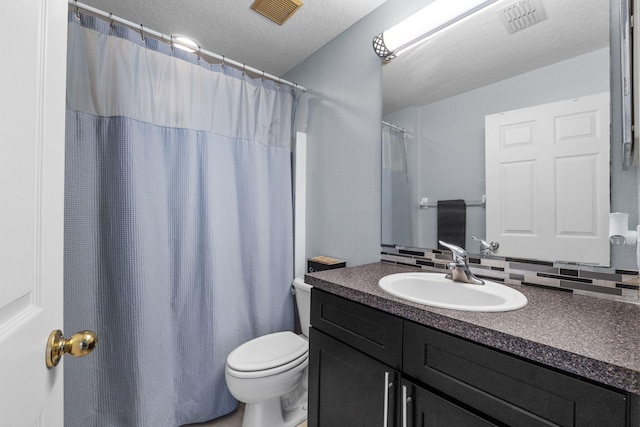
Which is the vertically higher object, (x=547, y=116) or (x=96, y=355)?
(x=547, y=116)

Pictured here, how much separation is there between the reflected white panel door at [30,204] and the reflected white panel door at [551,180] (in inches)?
54.9

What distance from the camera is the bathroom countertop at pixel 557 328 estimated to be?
21.5 inches

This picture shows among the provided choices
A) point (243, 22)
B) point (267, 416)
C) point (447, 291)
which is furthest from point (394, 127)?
point (267, 416)

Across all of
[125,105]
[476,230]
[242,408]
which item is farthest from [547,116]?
[242,408]

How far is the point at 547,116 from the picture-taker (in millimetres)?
1043

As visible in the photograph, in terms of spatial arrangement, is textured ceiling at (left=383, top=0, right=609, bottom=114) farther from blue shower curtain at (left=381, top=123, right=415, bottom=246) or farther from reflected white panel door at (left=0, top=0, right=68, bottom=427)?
reflected white panel door at (left=0, top=0, right=68, bottom=427)

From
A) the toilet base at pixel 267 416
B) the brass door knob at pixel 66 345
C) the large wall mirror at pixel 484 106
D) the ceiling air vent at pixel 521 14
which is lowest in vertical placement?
the toilet base at pixel 267 416

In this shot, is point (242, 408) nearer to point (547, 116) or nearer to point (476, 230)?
point (476, 230)

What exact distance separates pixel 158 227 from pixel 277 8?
135 cm

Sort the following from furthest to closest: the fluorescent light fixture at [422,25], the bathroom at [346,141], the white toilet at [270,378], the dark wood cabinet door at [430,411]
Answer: the bathroom at [346,141] < the white toilet at [270,378] < the fluorescent light fixture at [422,25] < the dark wood cabinet door at [430,411]

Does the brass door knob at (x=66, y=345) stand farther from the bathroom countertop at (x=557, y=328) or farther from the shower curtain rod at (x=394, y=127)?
the shower curtain rod at (x=394, y=127)

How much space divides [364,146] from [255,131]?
69cm

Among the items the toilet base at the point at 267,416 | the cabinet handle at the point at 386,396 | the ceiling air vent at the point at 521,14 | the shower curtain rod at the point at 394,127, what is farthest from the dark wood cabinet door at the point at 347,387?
the ceiling air vent at the point at 521,14

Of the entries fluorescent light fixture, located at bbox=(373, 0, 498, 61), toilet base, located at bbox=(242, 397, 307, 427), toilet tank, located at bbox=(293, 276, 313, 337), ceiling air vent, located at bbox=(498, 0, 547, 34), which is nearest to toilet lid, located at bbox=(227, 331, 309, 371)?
toilet tank, located at bbox=(293, 276, 313, 337)
